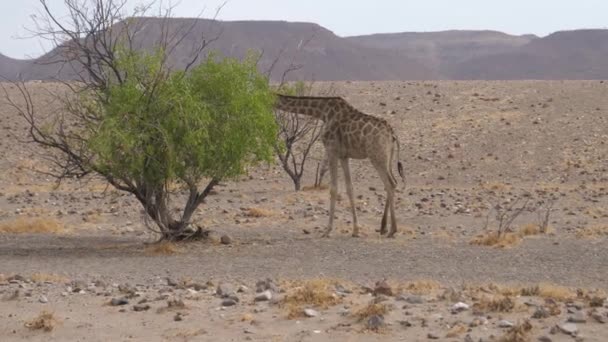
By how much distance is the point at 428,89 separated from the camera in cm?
4238

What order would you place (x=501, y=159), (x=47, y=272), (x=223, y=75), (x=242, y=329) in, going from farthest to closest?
1. (x=501, y=159)
2. (x=223, y=75)
3. (x=47, y=272)
4. (x=242, y=329)

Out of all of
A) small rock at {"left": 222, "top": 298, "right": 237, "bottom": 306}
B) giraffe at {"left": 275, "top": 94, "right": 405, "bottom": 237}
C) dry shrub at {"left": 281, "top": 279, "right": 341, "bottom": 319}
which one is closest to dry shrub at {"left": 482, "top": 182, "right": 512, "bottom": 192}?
giraffe at {"left": 275, "top": 94, "right": 405, "bottom": 237}

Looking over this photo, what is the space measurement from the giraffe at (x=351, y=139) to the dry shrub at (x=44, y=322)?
768 centimetres

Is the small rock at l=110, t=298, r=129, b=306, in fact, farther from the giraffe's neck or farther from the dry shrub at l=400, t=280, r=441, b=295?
the giraffe's neck

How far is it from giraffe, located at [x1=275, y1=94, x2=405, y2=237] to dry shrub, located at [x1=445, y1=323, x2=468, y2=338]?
7.84 meters

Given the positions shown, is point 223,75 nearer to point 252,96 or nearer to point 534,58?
point 252,96

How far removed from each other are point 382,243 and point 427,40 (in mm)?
124886

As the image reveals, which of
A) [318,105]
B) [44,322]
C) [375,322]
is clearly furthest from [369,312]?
[318,105]

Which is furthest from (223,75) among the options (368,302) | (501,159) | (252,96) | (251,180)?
(501,159)

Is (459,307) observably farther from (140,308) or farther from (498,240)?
(498,240)

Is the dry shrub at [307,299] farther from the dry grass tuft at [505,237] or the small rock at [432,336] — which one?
the dry grass tuft at [505,237]

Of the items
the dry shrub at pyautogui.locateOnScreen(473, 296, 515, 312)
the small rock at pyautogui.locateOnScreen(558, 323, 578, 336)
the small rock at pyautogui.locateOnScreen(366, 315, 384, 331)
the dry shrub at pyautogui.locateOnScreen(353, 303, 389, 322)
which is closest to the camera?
the small rock at pyautogui.locateOnScreen(558, 323, 578, 336)

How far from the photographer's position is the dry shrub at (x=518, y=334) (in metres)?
8.98

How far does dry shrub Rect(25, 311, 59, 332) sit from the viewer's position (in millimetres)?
10041
